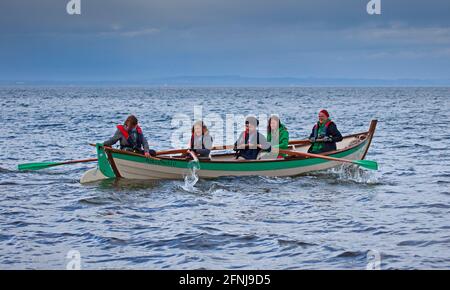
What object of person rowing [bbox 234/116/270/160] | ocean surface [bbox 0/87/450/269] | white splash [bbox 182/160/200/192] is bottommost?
ocean surface [bbox 0/87/450/269]

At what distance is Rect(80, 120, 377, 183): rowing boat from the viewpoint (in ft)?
55.1

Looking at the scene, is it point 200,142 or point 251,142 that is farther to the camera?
point 251,142

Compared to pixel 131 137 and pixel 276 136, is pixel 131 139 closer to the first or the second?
pixel 131 137

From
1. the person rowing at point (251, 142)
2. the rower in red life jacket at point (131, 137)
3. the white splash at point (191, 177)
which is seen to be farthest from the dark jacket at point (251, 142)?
the rower in red life jacket at point (131, 137)

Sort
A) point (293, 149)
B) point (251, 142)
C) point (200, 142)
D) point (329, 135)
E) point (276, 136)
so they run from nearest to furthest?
point (200, 142)
point (251, 142)
point (276, 136)
point (329, 135)
point (293, 149)

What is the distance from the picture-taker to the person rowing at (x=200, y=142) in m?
17.9

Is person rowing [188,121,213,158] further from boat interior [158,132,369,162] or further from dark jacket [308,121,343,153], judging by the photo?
dark jacket [308,121,343,153]

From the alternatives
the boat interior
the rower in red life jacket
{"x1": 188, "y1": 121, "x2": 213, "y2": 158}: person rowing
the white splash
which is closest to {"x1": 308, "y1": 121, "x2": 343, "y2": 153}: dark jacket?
the boat interior

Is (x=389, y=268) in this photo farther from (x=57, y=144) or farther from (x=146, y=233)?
(x=57, y=144)

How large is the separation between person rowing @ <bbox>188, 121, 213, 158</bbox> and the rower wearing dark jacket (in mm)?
3328

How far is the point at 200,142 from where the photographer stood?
18.0 m

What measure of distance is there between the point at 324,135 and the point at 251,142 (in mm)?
2345

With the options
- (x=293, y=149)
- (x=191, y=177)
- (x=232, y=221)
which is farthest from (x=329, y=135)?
(x=232, y=221)
